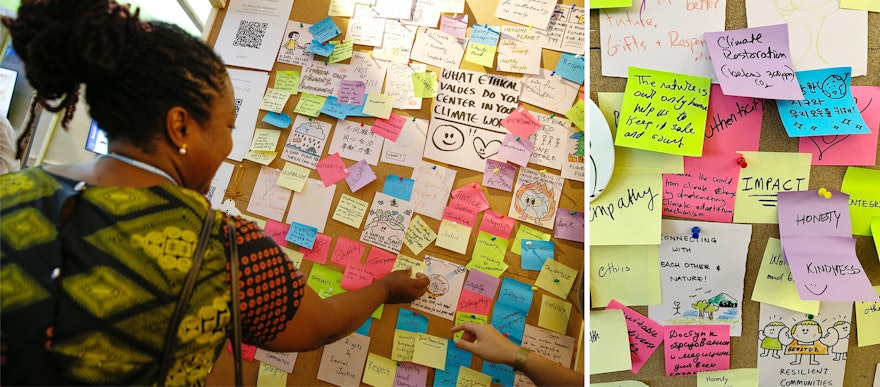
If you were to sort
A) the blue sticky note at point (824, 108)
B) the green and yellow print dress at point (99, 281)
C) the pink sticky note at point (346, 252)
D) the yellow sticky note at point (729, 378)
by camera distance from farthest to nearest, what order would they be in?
1. the pink sticky note at point (346, 252)
2. the yellow sticky note at point (729, 378)
3. the blue sticky note at point (824, 108)
4. the green and yellow print dress at point (99, 281)

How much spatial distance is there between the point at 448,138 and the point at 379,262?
1.09 feet

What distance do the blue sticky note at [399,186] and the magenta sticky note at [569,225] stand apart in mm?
341

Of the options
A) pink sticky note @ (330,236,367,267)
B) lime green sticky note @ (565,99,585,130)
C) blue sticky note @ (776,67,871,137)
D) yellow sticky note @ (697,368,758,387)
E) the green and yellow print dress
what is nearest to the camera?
the green and yellow print dress

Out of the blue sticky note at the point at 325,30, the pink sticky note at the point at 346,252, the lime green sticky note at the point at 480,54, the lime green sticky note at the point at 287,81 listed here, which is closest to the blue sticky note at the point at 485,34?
the lime green sticky note at the point at 480,54

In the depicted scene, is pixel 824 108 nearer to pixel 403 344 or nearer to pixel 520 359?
pixel 520 359

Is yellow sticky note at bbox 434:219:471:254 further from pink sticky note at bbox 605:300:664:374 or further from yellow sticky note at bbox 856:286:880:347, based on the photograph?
yellow sticky note at bbox 856:286:880:347

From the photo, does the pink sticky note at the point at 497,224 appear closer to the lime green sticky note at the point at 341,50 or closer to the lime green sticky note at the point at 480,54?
the lime green sticky note at the point at 480,54

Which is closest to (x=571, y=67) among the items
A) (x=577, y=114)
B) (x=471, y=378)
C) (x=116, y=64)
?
(x=577, y=114)

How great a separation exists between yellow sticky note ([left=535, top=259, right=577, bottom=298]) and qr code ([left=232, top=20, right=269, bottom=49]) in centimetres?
89

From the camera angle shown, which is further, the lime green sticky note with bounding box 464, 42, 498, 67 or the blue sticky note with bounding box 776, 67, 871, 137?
the lime green sticky note with bounding box 464, 42, 498, 67

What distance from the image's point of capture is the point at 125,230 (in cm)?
79

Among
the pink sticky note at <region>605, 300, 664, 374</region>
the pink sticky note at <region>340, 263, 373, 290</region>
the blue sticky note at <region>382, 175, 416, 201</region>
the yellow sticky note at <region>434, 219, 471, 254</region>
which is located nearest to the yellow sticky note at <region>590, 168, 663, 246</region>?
the pink sticky note at <region>605, 300, 664, 374</region>

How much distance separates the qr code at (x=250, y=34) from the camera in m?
1.54

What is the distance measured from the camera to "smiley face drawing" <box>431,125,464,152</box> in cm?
141
